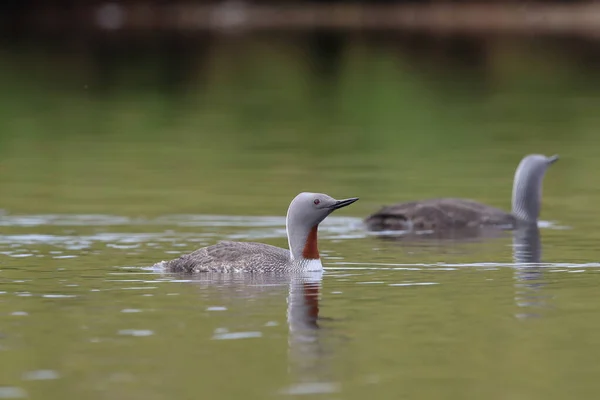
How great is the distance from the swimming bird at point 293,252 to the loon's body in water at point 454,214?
3.84 metres

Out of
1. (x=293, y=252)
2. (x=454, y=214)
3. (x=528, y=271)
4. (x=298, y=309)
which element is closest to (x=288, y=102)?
(x=454, y=214)

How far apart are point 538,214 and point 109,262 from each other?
20.3 feet

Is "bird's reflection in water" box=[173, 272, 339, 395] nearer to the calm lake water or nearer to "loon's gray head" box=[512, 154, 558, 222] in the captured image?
the calm lake water

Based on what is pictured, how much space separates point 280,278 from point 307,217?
21.4 inches

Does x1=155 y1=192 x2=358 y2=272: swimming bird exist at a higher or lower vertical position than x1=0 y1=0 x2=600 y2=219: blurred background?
lower

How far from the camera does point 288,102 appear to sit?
38719 mm

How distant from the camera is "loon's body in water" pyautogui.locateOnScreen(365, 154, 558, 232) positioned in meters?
18.1

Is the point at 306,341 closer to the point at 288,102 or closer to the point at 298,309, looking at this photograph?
the point at 298,309

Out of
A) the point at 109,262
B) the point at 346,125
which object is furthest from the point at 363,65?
the point at 109,262

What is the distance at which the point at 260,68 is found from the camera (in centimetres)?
5069

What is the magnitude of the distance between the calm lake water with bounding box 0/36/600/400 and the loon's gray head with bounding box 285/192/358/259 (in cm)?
24

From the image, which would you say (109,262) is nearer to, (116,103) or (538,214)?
(538,214)

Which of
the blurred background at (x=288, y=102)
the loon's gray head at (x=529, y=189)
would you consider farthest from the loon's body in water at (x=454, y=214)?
the blurred background at (x=288, y=102)

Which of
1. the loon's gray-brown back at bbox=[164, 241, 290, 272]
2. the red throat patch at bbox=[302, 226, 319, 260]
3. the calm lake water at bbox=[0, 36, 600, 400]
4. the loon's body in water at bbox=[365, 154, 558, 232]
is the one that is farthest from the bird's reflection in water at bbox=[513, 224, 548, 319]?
the loon's gray-brown back at bbox=[164, 241, 290, 272]
